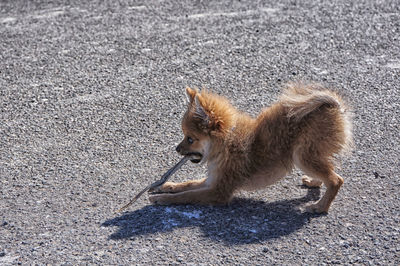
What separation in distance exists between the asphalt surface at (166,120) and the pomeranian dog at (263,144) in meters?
0.17

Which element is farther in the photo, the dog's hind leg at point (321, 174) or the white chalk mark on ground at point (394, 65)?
the white chalk mark on ground at point (394, 65)

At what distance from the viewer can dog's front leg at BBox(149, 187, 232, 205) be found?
5.16 metres

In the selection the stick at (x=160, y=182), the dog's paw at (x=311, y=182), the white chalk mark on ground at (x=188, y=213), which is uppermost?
the stick at (x=160, y=182)

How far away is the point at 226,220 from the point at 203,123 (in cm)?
86

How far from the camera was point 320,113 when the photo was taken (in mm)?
4973

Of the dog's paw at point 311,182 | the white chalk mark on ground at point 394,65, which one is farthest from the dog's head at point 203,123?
the white chalk mark on ground at point 394,65

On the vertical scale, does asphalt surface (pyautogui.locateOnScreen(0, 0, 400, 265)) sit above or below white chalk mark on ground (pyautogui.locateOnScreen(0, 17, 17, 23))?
below

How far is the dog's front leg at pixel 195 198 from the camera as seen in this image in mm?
5164

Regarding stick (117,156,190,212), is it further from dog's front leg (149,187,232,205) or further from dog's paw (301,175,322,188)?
dog's paw (301,175,322,188)

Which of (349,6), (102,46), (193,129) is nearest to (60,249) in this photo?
(193,129)

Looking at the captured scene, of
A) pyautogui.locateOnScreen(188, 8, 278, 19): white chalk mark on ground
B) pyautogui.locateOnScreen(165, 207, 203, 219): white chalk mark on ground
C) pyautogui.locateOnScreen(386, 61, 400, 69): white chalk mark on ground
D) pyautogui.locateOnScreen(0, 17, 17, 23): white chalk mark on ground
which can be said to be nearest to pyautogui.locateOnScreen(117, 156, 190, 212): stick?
pyautogui.locateOnScreen(165, 207, 203, 219): white chalk mark on ground

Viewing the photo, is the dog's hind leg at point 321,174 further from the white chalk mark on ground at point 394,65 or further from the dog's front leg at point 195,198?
the white chalk mark on ground at point 394,65

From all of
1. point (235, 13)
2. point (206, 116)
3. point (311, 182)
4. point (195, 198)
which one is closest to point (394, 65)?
point (235, 13)

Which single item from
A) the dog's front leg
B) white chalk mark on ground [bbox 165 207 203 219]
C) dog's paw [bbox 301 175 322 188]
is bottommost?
dog's paw [bbox 301 175 322 188]
